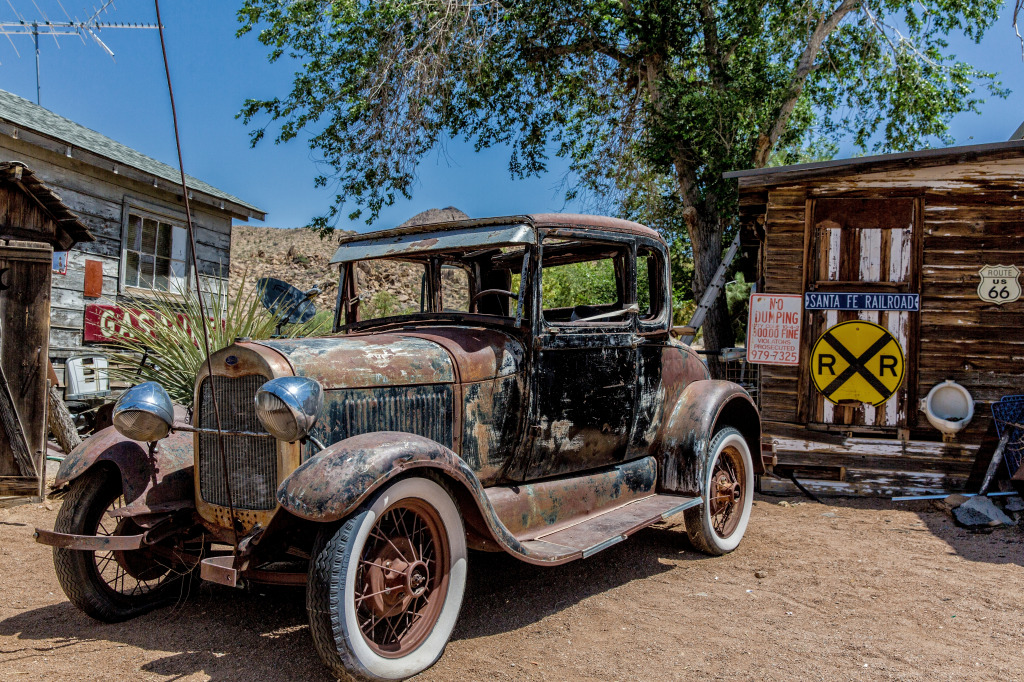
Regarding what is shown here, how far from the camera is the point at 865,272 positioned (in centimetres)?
680

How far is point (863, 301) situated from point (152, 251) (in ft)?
29.7

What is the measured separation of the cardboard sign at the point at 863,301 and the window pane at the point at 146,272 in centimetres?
846

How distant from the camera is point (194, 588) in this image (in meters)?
3.92

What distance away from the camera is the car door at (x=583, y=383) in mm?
3875

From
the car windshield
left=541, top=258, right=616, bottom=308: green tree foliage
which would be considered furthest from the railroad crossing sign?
left=541, top=258, right=616, bottom=308: green tree foliage

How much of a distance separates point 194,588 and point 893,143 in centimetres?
1460

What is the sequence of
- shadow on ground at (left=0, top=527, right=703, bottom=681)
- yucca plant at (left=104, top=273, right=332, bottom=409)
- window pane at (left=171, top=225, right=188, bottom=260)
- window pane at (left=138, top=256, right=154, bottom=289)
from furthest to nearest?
window pane at (left=171, top=225, right=188, bottom=260)
window pane at (left=138, top=256, right=154, bottom=289)
yucca plant at (left=104, top=273, right=332, bottom=409)
shadow on ground at (left=0, top=527, right=703, bottom=681)

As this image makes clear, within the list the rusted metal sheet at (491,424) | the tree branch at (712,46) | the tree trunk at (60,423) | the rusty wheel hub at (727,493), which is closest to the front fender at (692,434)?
the rusty wheel hub at (727,493)

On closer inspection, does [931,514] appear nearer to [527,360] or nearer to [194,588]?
[527,360]

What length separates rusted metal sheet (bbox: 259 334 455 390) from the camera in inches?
125

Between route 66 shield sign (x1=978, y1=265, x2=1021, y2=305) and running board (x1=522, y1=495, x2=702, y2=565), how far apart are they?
3.92 m

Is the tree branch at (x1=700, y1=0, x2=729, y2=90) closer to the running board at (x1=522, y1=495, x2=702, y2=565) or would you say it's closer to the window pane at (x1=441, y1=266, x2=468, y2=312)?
the window pane at (x1=441, y1=266, x2=468, y2=312)

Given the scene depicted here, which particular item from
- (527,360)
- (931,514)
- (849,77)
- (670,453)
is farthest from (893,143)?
(527,360)

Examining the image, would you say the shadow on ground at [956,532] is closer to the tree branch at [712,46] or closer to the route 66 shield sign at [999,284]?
the route 66 shield sign at [999,284]
